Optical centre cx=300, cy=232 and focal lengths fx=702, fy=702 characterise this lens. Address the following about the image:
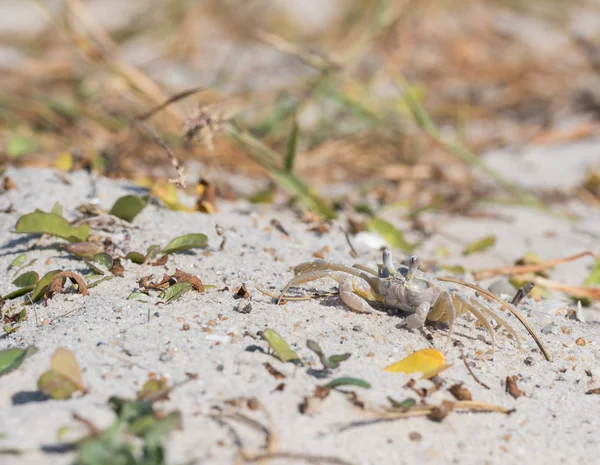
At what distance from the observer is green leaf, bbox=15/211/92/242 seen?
1763 mm

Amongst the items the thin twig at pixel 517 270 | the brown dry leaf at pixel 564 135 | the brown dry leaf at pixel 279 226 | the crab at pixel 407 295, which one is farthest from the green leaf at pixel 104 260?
the brown dry leaf at pixel 564 135

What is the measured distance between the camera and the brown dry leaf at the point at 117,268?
5.47 feet

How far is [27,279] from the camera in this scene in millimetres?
1654

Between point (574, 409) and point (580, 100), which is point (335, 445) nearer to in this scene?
point (574, 409)

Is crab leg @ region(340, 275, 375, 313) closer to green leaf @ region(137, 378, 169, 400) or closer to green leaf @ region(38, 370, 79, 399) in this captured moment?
green leaf @ region(137, 378, 169, 400)

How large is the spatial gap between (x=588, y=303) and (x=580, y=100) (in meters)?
2.59

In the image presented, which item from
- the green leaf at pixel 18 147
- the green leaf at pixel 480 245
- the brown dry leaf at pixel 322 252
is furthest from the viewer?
the green leaf at pixel 18 147

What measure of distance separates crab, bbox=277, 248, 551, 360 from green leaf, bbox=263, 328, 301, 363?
181 millimetres

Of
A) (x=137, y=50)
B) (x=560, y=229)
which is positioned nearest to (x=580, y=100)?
(x=560, y=229)

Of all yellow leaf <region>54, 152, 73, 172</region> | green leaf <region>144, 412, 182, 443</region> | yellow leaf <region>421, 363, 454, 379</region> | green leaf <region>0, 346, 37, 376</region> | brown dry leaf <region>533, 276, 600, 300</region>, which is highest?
yellow leaf <region>54, 152, 73, 172</region>

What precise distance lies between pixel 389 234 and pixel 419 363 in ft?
3.26

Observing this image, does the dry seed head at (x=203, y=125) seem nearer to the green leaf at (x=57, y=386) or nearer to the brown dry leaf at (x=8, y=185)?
the brown dry leaf at (x=8, y=185)

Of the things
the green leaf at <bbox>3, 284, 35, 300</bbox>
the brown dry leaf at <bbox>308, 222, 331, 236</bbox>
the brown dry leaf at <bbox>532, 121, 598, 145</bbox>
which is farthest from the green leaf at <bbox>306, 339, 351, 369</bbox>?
the brown dry leaf at <bbox>532, 121, 598, 145</bbox>

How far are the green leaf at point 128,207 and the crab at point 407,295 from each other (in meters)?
0.57
